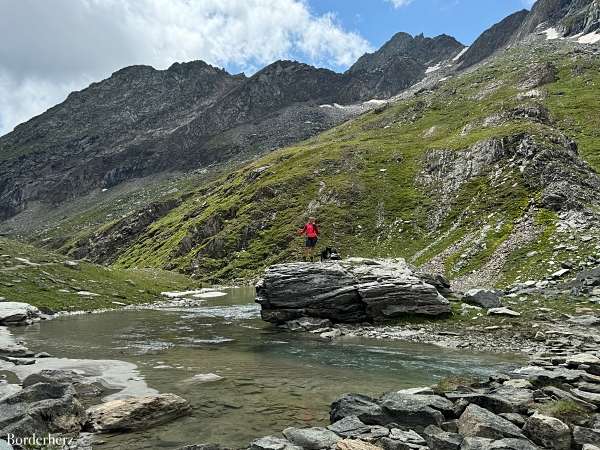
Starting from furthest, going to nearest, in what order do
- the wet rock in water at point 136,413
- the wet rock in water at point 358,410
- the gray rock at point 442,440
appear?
the wet rock in water at point 358,410, the wet rock in water at point 136,413, the gray rock at point 442,440

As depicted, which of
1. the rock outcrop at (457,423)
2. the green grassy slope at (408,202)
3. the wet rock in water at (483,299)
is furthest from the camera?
the green grassy slope at (408,202)

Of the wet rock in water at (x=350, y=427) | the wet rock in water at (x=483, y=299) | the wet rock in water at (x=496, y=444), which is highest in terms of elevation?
the wet rock in water at (x=483, y=299)

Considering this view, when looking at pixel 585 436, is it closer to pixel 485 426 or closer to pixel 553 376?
pixel 485 426

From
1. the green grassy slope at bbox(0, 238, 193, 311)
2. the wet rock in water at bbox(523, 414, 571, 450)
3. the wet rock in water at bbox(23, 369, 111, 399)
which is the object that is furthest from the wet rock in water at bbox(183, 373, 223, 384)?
the green grassy slope at bbox(0, 238, 193, 311)

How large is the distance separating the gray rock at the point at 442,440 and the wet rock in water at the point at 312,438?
8.21ft

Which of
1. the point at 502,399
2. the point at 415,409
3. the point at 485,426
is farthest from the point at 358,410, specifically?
the point at 502,399

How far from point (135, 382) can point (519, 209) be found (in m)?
71.5

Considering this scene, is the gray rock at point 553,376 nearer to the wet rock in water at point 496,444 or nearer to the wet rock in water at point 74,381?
the wet rock in water at point 496,444

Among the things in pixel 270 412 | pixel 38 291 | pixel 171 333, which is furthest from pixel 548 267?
pixel 38 291

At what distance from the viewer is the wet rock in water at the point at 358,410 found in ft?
47.8

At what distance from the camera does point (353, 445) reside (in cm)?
1187

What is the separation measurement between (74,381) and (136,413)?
591cm

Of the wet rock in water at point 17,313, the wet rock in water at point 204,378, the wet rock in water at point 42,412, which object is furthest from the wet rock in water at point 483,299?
the wet rock in water at point 17,313

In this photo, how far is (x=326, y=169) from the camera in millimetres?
139375
